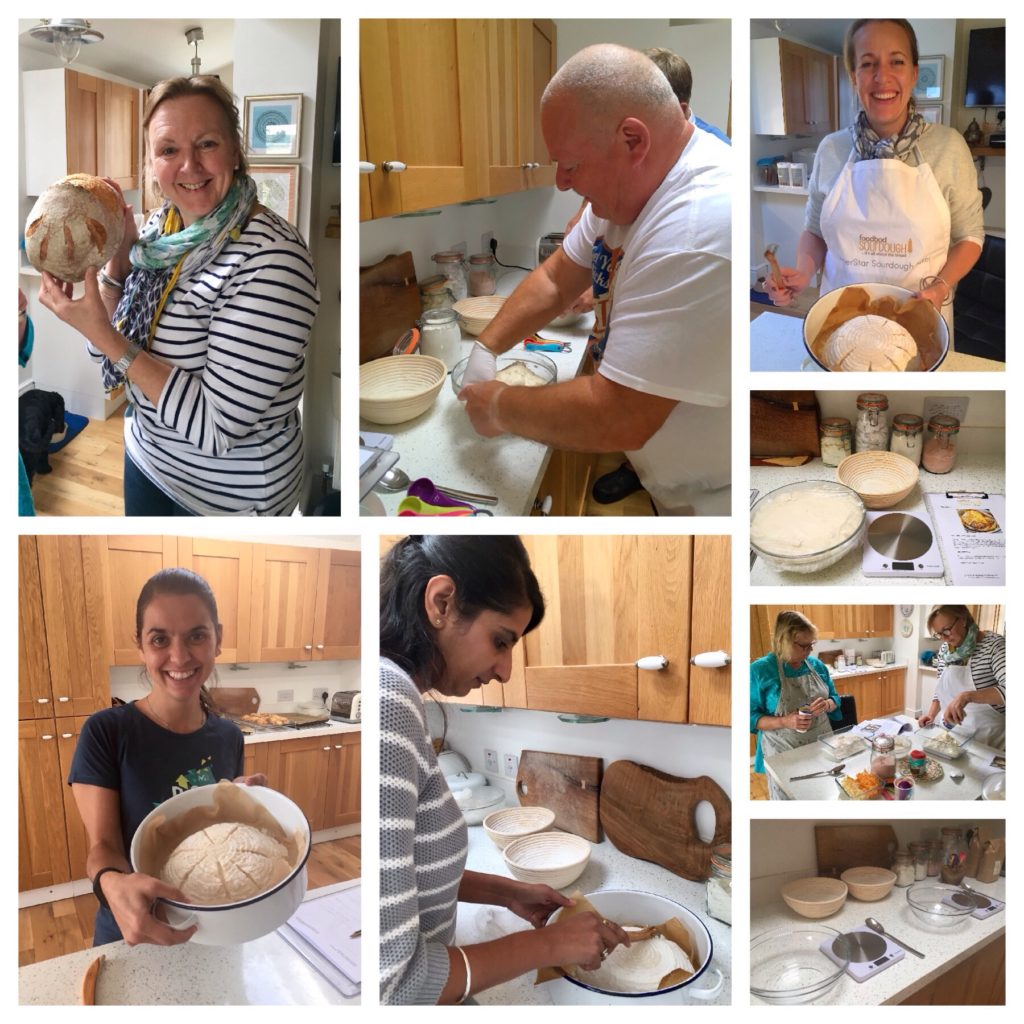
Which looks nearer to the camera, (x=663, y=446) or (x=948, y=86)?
(x=948, y=86)

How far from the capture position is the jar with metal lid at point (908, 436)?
1.27 m

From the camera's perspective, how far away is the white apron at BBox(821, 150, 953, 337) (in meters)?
1.17

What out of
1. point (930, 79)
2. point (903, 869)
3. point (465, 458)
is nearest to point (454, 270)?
point (465, 458)

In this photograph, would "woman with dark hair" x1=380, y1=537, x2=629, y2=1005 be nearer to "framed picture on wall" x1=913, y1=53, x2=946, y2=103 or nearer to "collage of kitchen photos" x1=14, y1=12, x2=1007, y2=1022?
"collage of kitchen photos" x1=14, y1=12, x2=1007, y2=1022

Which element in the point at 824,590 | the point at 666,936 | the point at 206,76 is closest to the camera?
the point at 206,76

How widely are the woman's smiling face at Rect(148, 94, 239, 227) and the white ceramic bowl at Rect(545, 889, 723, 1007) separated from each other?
115cm

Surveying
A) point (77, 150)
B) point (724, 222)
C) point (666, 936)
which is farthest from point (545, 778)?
point (77, 150)

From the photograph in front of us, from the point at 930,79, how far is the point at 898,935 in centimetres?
125

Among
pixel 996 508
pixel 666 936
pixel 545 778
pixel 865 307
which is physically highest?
pixel 865 307

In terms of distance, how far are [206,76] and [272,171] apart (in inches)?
5.3

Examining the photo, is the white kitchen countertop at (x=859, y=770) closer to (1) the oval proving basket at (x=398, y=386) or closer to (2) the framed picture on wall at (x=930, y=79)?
(1) the oval proving basket at (x=398, y=386)

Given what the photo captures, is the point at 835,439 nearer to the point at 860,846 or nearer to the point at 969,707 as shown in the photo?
the point at 969,707
